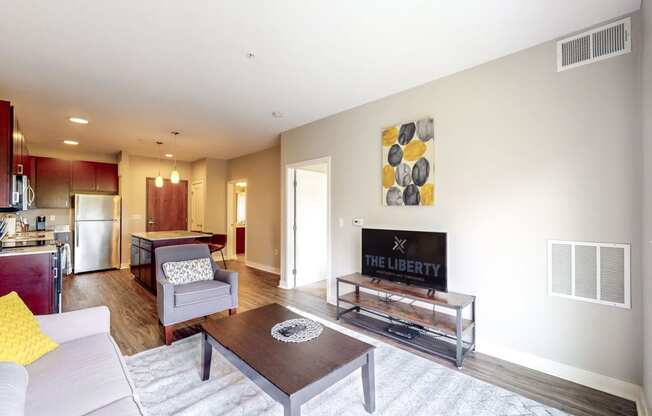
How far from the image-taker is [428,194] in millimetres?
2990

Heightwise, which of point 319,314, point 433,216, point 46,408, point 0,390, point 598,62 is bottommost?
point 319,314

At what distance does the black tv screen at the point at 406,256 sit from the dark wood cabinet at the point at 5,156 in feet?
12.0

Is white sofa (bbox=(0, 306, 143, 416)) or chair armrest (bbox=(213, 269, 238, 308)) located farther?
chair armrest (bbox=(213, 269, 238, 308))

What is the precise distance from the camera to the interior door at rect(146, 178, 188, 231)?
693 cm

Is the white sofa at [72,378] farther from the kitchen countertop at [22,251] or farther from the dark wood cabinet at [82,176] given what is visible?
the dark wood cabinet at [82,176]

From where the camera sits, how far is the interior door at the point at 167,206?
6.93 metres

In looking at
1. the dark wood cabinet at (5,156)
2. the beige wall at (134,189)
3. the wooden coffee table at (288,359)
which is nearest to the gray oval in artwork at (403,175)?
the wooden coffee table at (288,359)

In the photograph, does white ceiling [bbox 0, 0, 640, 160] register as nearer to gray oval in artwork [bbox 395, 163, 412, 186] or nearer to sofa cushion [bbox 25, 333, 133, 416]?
gray oval in artwork [bbox 395, 163, 412, 186]

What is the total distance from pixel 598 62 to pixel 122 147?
734 cm

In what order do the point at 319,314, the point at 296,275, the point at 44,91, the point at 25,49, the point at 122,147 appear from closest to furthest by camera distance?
1. the point at 25,49
2. the point at 44,91
3. the point at 319,314
4. the point at 296,275
5. the point at 122,147

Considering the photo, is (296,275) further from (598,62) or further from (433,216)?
(598,62)

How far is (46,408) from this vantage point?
1202mm

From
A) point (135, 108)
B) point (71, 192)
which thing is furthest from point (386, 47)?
point (71, 192)

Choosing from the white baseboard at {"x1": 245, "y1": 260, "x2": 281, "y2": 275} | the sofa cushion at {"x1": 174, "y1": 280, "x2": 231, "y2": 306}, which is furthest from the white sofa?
the white baseboard at {"x1": 245, "y1": 260, "x2": 281, "y2": 275}
